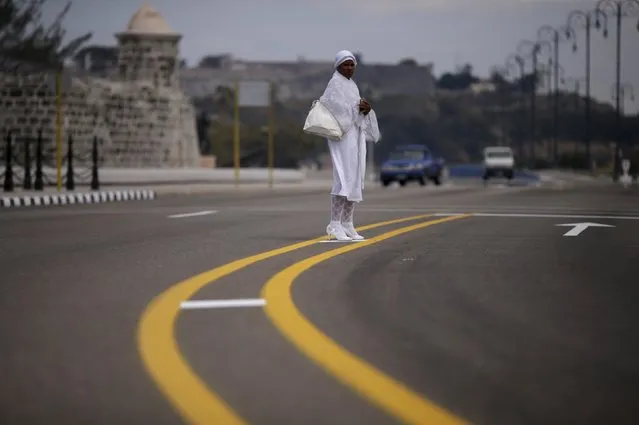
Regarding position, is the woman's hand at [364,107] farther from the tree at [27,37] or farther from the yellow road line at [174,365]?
the tree at [27,37]

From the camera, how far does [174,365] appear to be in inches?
273

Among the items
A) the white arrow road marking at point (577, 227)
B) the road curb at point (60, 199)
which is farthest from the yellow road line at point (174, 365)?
the road curb at point (60, 199)

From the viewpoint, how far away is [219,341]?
769 centimetres

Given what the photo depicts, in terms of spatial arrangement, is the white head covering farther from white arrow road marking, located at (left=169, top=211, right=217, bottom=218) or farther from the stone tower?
the stone tower

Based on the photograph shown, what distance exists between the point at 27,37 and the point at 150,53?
23.3 metres

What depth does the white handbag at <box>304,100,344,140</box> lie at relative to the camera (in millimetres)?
15883

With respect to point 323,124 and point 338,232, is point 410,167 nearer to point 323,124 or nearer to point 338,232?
point 338,232

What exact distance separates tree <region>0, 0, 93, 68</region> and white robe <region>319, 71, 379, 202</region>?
293 ft

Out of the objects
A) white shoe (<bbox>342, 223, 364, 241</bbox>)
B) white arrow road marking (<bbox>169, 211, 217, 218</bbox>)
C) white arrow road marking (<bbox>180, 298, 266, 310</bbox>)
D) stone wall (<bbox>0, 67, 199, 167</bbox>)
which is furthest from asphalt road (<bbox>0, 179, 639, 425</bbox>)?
stone wall (<bbox>0, 67, 199, 167</bbox>)

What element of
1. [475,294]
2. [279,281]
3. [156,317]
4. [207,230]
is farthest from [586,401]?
[207,230]

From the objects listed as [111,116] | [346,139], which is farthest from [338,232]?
[111,116]

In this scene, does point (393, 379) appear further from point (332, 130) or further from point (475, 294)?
point (332, 130)

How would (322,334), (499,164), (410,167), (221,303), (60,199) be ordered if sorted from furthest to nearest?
(499,164) < (410,167) < (60,199) < (221,303) < (322,334)

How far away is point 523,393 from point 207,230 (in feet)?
39.7
